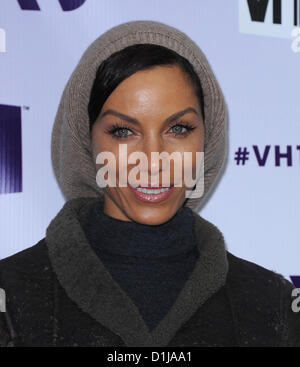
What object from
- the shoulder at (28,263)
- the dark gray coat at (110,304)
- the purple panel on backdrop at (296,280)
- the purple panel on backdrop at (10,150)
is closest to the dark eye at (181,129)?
the dark gray coat at (110,304)

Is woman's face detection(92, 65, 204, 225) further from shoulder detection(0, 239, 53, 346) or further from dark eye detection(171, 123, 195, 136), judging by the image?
shoulder detection(0, 239, 53, 346)

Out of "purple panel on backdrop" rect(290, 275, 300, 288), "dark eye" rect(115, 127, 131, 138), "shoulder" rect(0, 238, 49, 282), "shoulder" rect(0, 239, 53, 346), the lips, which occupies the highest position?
"dark eye" rect(115, 127, 131, 138)

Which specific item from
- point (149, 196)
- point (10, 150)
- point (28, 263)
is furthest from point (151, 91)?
point (10, 150)

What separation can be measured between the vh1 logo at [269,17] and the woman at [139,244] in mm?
482

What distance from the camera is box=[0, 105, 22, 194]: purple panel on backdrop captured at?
4.75ft

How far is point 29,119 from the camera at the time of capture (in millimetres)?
1455

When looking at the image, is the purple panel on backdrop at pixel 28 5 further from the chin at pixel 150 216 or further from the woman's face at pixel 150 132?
the chin at pixel 150 216

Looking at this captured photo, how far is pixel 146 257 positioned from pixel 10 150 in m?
0.53

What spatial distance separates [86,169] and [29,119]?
1.04 ft

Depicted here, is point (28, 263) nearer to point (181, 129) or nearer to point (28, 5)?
point (181, 129)

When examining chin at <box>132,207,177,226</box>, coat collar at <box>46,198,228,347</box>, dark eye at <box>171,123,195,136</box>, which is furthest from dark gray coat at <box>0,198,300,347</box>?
dark eye at <box>171,123,195,136</box>

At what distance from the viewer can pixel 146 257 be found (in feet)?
3.68
